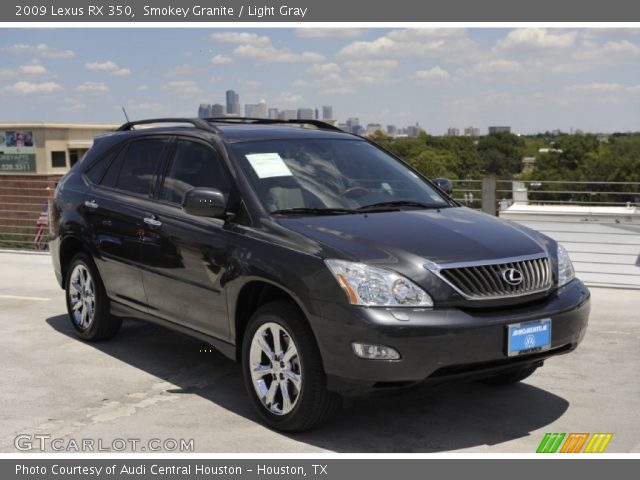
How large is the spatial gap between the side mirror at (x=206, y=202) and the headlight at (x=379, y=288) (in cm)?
110

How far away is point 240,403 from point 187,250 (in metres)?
1.07

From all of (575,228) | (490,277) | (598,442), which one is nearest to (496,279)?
(490,277)

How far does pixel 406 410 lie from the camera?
5.47m

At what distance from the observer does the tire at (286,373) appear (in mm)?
4758

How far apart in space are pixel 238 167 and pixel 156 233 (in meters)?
A: 0.91

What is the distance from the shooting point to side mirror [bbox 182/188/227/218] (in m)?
5.35

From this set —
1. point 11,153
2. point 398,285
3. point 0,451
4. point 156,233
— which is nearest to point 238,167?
point 156,233

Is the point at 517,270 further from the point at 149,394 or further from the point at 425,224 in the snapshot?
the point at 149,394

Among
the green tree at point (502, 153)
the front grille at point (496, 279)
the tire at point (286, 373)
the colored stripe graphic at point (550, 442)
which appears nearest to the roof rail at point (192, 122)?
the tire at point (286, 373)

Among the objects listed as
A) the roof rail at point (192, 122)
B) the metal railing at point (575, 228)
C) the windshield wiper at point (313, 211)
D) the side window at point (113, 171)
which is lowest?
the metal railing at point (575, 228)

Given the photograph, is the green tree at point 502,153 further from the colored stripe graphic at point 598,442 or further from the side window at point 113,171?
the colored stripe graphic at point 598,442

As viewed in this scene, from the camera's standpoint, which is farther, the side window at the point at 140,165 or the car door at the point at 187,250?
the side window at the point at 140,165

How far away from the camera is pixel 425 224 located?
207 inches

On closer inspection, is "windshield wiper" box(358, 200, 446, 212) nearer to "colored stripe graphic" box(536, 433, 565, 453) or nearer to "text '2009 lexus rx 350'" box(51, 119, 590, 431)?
"text '2009 lexus rx 350'" box(51, 119, 590, 431)
